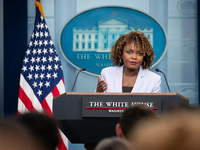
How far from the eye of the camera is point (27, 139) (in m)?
0.81

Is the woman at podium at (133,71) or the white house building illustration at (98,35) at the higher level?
the white house building illustration at (98,35)

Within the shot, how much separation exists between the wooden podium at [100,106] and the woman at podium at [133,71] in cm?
74

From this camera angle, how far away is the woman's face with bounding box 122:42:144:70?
2.93 meters

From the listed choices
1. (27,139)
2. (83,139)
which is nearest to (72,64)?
(83,139)

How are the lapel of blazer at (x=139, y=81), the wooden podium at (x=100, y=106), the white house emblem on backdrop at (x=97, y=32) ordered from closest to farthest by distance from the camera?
the wooden podium at (x=100, y=106)
the lapel of blazer at (x=139, y=81)
the white house emblem on backdrop at (x=97, y=32)

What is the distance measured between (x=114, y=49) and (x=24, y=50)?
175 cm

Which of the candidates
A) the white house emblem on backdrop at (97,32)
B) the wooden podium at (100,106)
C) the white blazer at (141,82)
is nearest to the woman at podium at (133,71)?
the white blazer at (141,82)

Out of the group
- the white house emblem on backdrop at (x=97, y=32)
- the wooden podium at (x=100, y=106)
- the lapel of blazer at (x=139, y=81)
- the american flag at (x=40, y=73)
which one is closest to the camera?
the wooden podium at (x=100, y=106)

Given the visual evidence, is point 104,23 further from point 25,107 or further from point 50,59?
point 25,107

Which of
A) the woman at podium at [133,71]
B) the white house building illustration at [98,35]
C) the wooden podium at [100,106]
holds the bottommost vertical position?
the wooden podium at [100,106]

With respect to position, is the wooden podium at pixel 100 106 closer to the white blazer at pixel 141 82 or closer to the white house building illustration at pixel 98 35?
the white blazer at pixel 141 82

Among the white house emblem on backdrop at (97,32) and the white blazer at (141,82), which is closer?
the white blazer at (141,82)

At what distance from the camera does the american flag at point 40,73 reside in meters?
4.05

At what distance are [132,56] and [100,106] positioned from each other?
98 cm
